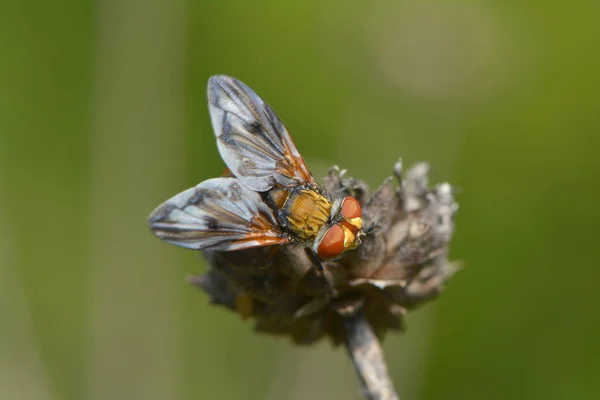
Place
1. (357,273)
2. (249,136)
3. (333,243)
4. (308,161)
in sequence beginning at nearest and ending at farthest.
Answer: (333,243), (357,273), (249,136), (308,161)

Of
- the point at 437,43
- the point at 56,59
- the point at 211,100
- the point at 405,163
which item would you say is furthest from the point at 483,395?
the point at 56,59

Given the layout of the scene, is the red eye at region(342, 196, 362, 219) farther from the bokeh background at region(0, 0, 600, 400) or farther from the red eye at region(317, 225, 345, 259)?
the bokeh background at region(0, 0, 600, 400)

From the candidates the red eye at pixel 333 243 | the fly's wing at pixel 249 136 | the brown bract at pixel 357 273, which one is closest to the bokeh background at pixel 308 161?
the fly's wing at pixel 249 136

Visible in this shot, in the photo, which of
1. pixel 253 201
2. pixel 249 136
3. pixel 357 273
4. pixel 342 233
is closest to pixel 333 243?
pixel 342 233

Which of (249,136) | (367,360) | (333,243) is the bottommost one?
(367,360)

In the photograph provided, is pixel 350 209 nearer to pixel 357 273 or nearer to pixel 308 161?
pixel 357 273

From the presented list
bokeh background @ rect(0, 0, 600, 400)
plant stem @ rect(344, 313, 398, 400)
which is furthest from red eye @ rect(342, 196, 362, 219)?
bokeh background @ rect(0, 0, 600, 400)

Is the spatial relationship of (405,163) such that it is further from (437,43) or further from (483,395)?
(483,395)

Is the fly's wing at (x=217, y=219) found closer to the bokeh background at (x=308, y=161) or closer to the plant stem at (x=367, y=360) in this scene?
the plant stem at (x=367, y=360)
